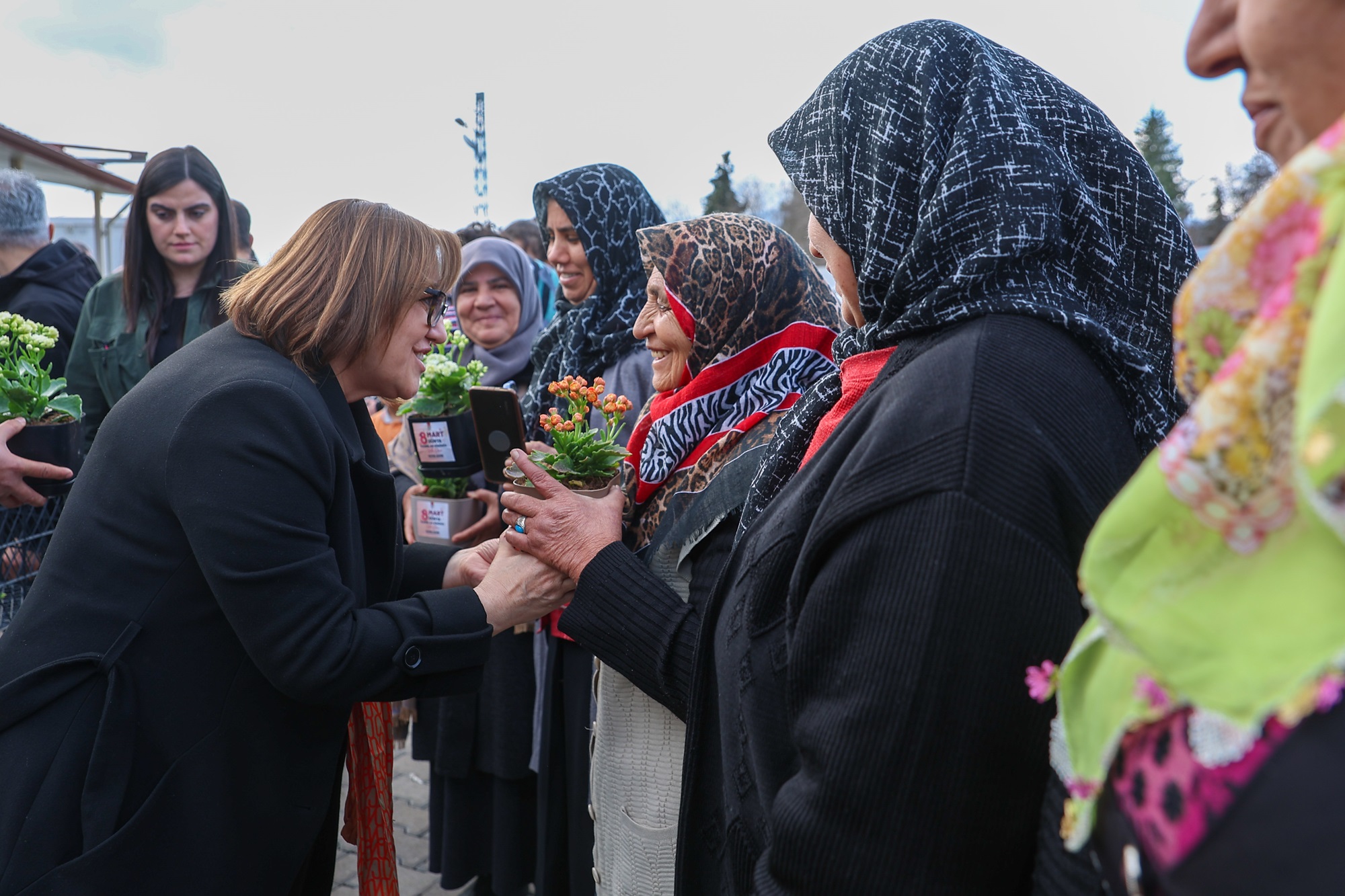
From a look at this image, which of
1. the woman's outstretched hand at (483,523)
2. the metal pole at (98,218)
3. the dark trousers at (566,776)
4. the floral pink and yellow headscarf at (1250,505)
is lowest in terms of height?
the dark trousers at (566,776)

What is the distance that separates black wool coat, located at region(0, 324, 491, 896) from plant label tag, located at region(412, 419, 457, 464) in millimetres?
1100

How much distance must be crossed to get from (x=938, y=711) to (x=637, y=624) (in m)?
1.00

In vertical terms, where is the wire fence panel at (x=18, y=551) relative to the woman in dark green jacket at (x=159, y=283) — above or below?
below

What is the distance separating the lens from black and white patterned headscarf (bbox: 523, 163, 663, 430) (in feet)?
11.7

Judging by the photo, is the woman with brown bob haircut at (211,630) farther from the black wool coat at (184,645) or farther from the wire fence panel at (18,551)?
the wire fence panel at (18,551)

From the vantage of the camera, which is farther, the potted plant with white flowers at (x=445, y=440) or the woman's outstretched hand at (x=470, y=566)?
the potted plant with white flowers at (x=445, y=440)

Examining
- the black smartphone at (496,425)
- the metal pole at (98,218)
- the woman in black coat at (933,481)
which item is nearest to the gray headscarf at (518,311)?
the black smartphone at (496,425)

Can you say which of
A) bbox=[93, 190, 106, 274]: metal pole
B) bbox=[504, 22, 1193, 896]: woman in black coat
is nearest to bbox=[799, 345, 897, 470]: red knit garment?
bbox=[504, 22, 1193, 896]: woman in black coat

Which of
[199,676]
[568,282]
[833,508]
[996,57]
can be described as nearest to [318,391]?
[199,676]

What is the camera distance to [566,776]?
294 centimetres

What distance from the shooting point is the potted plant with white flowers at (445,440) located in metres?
3.01

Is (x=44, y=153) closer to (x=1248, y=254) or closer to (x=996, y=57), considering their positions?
(x=996, y=57)

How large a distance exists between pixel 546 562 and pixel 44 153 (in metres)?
10.6

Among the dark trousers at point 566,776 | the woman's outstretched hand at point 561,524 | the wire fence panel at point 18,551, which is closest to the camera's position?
the woman's outstretched hand at point 561,524
